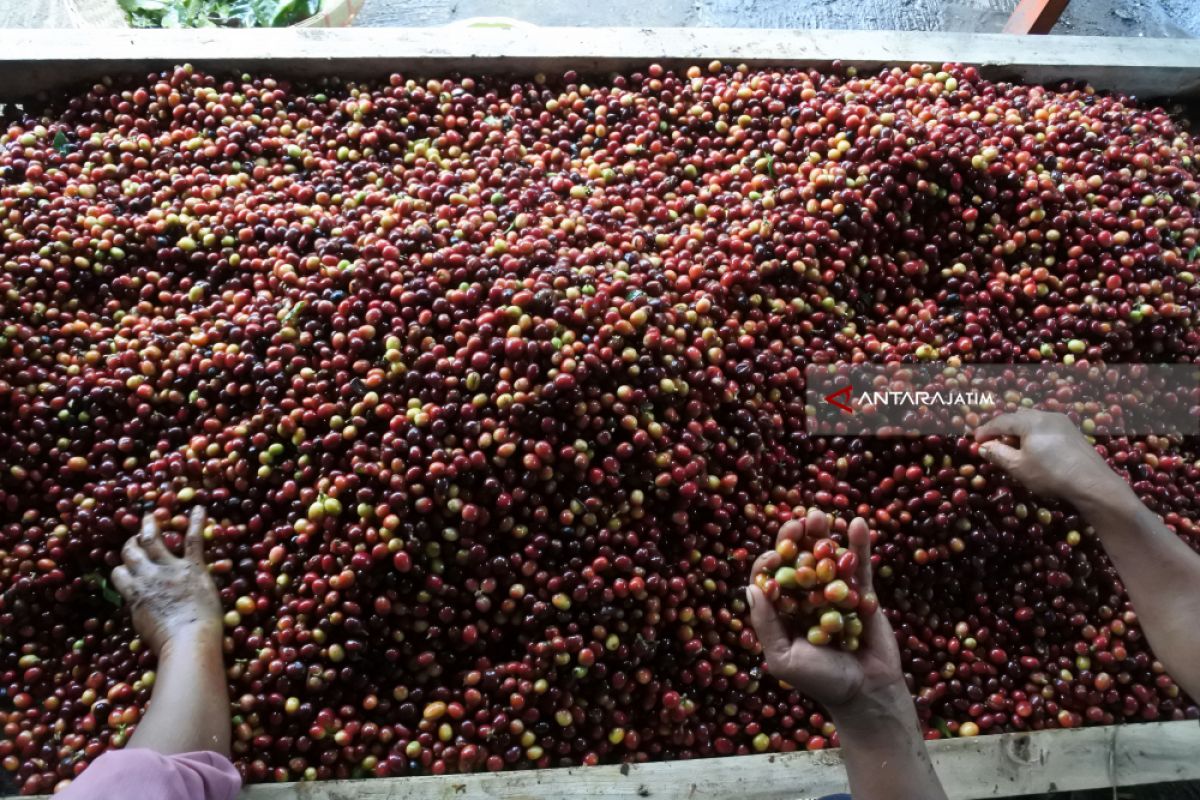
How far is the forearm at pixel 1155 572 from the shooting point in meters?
1.71

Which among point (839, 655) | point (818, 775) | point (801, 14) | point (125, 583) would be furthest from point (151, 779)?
point (801, 14)

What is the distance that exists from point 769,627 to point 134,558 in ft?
4.87

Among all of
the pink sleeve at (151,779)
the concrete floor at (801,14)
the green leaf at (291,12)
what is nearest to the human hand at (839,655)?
the pink sleeve at (151,779)

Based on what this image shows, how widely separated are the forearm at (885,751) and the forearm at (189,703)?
4.24ft

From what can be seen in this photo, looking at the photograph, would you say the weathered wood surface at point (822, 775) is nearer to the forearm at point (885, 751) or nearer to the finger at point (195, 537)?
the forearm at point (885, 751)

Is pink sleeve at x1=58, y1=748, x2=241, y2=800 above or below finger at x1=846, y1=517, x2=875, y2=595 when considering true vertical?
below

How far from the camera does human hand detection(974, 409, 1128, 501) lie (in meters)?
1.81

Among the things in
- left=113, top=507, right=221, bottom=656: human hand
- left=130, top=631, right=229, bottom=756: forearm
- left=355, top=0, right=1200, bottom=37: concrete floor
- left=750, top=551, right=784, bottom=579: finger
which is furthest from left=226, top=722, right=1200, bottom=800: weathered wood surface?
left=355, top=0, right=1200, bottom=37: concrete floor

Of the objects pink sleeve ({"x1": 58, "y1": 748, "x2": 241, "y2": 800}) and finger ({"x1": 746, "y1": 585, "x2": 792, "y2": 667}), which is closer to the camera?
pink sleeve ({"x1": 58, "y1": 748, "x2": 241, "y2": 800})

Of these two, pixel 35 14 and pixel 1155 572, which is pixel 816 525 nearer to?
pixel 1155 572

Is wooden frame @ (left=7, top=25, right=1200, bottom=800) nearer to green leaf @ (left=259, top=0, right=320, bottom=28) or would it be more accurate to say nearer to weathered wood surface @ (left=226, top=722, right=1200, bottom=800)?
weathered wood surface @ (left=226, top=722, right=1200, bottom=800)

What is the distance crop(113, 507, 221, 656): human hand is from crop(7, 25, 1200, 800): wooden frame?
0.39 m

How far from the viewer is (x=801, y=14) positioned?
15.2ft

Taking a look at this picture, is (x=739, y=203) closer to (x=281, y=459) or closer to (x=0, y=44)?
(x=281, y=459)
